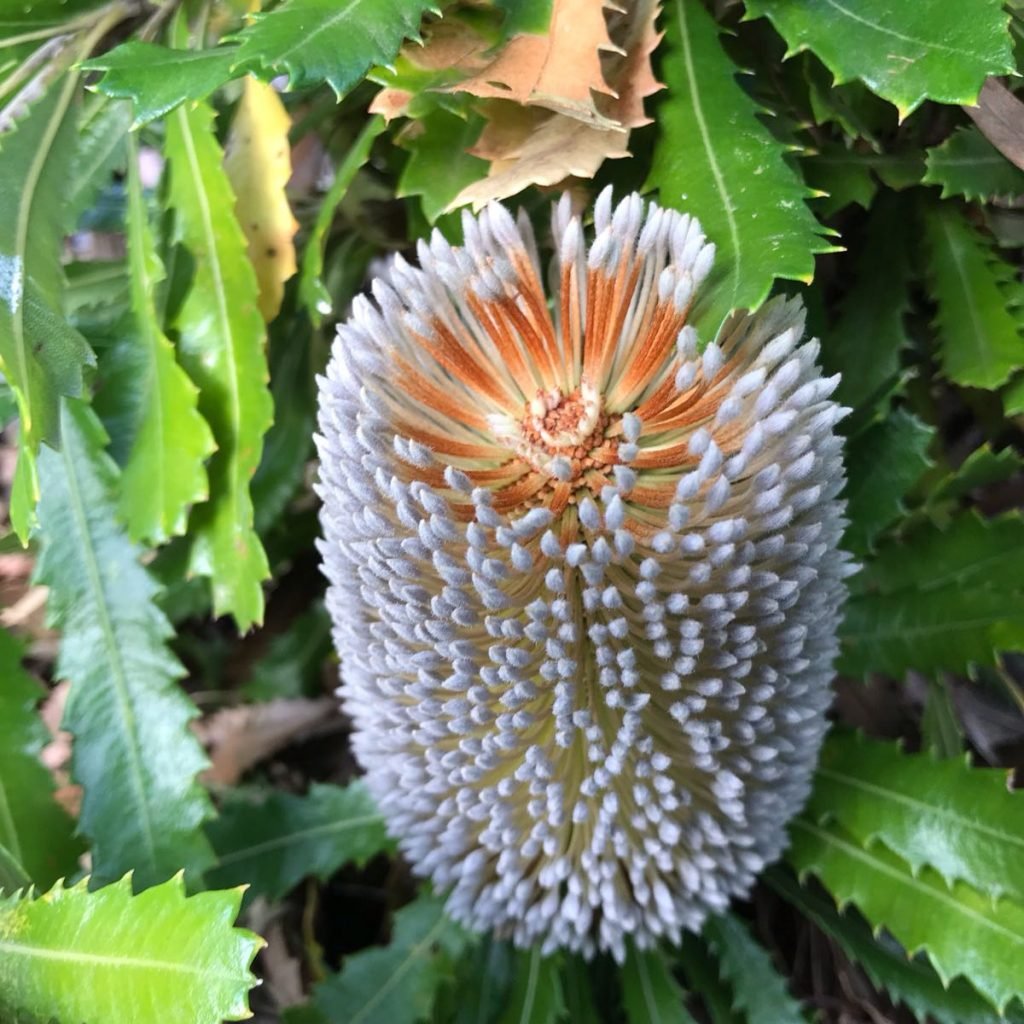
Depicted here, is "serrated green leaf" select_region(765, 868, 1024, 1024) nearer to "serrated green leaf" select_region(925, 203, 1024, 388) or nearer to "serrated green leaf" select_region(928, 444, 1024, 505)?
"serrated green leaf" select_region(928, 444, 1024, 505)

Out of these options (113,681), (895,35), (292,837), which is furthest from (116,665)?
(895,35)

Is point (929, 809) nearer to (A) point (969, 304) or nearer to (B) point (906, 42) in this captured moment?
(A) point (969, 304)

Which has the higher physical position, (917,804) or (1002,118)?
(1002,118)

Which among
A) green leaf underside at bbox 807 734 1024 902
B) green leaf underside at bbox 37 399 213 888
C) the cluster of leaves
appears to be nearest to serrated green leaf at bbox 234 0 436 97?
the cluster of leaves

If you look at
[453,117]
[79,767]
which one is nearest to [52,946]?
[79,767]

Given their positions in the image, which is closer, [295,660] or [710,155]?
[710,155]

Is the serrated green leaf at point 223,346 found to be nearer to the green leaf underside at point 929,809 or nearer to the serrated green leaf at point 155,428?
the serrated green leaf at point 155,428

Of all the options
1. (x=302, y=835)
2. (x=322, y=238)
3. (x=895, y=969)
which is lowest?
(x=895, y=969)
